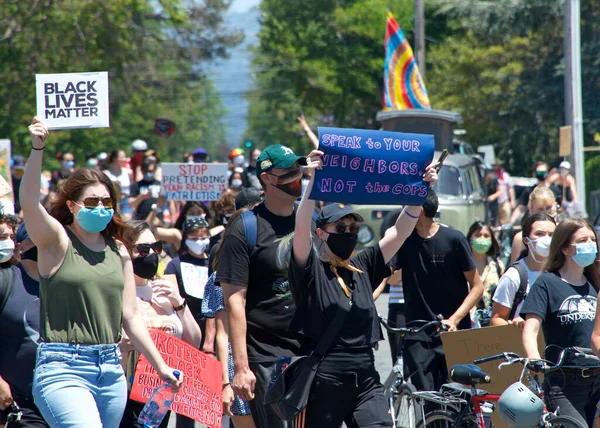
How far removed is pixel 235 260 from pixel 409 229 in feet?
2.99

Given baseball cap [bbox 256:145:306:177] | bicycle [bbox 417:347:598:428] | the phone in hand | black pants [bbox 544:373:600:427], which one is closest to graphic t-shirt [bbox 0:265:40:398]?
baseball cap [bbox 256:145:306:177]

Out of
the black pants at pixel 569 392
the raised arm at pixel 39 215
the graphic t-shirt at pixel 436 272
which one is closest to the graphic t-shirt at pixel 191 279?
the graphic t-shirt at pixel 436 272

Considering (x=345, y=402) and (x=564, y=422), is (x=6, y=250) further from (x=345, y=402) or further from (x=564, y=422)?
(x=564, y=422)

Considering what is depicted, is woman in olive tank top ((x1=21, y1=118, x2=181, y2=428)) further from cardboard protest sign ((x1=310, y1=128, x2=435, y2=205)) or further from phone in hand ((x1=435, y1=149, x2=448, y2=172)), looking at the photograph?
phone in hand ((x1=435, y1=149, x2=448, y2=172))

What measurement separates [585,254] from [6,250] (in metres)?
3.27

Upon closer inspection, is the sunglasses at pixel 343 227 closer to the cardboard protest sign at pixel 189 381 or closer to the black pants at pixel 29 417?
the cardboard protest sign at pixel 189 381

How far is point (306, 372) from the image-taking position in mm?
5305

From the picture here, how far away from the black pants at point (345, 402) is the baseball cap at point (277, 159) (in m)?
1.08

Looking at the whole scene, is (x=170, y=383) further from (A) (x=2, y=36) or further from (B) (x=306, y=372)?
(A) (x=2, y=36)

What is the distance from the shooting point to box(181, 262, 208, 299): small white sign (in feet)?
26.0

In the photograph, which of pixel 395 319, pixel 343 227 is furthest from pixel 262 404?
pixel 395 319

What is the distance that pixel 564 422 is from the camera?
600cm

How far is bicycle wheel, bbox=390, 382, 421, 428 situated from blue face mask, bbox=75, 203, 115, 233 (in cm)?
296

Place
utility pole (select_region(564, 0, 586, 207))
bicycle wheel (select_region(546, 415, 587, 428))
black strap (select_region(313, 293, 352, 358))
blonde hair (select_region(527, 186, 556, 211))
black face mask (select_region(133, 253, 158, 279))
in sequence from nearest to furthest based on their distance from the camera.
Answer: black strap (select_region(313, 293, 352, 358)), bicycle wheel (select_region(546, 415, 587, 428)), black face mask (select_region(133, 253, 158, 279)), blonde hair (select_region(527, 186, 556, 211)), utility pole (select_region(564, 0, 586, 207))
